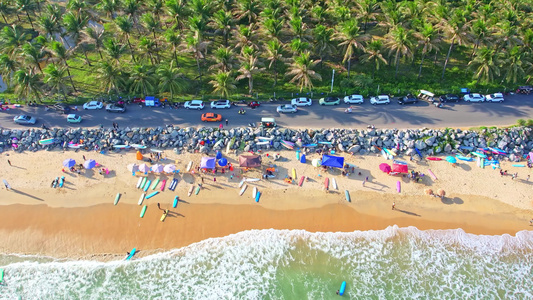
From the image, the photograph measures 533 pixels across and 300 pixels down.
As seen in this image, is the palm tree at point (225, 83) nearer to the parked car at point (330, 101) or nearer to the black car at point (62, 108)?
the parked car at point (330, 101)

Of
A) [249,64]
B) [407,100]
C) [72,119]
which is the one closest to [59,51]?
[72,119]

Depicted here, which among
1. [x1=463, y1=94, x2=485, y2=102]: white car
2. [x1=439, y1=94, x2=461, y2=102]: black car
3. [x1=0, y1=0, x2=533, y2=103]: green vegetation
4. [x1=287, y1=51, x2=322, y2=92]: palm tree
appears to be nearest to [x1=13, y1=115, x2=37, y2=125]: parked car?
[x1=0, y1=0, x2=533, y2=103]: green vegetation

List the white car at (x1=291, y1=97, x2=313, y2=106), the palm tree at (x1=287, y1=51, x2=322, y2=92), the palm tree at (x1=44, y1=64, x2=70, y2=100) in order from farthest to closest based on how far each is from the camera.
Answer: the white car at (x1=291, y1=97, x2=313, y2=106), the palm tree at (x1=287, y1=51, x2=322, y2=92), the palm tree at (x1=44, y1=64, x2=70, y2=100)

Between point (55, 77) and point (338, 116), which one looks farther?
point (338, 116)

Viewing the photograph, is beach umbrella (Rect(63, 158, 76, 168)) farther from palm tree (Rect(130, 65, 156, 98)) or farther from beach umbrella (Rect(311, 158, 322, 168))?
beach umbrella (Rect(311, 158, 322, 168))

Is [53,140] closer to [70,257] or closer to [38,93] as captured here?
[38,93]

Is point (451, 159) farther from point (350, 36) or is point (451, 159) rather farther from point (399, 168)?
point (350, 36)

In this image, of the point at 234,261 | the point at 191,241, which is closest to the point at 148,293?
the point at 191,241
